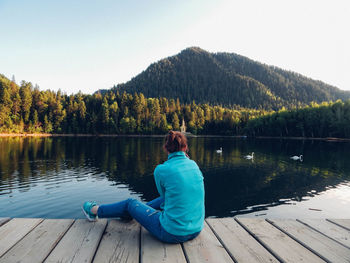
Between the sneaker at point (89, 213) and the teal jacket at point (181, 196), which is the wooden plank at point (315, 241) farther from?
the sneaker at point (89, 213)

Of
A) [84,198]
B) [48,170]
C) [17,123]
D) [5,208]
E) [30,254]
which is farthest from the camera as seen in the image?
[17,123]

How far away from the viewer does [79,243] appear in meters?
3.78

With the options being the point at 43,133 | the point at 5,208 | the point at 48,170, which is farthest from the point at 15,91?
the point at 5,208

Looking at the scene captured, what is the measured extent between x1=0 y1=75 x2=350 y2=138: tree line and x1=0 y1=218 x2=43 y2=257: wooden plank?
10881cm

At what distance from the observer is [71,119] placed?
4446 inches

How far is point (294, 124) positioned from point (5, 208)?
11938 cm

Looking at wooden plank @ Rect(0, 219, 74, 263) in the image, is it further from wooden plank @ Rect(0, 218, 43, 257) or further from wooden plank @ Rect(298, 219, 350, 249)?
wooden plank @ Rect(298, 219, 350, 249)


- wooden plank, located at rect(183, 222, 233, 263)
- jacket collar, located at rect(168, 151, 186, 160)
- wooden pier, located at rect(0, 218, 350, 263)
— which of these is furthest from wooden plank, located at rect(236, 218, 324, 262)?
jacket collar, located at rect(168, 151, 186, 160)

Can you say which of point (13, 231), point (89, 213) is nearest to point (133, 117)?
point (89, 213)

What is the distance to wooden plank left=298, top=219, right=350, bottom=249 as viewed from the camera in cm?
416

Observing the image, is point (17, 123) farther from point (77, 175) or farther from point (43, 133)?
point (77, 175)

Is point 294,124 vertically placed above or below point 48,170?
above

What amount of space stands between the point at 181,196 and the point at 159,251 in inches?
37.6

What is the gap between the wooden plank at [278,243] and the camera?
3490 millimetres
